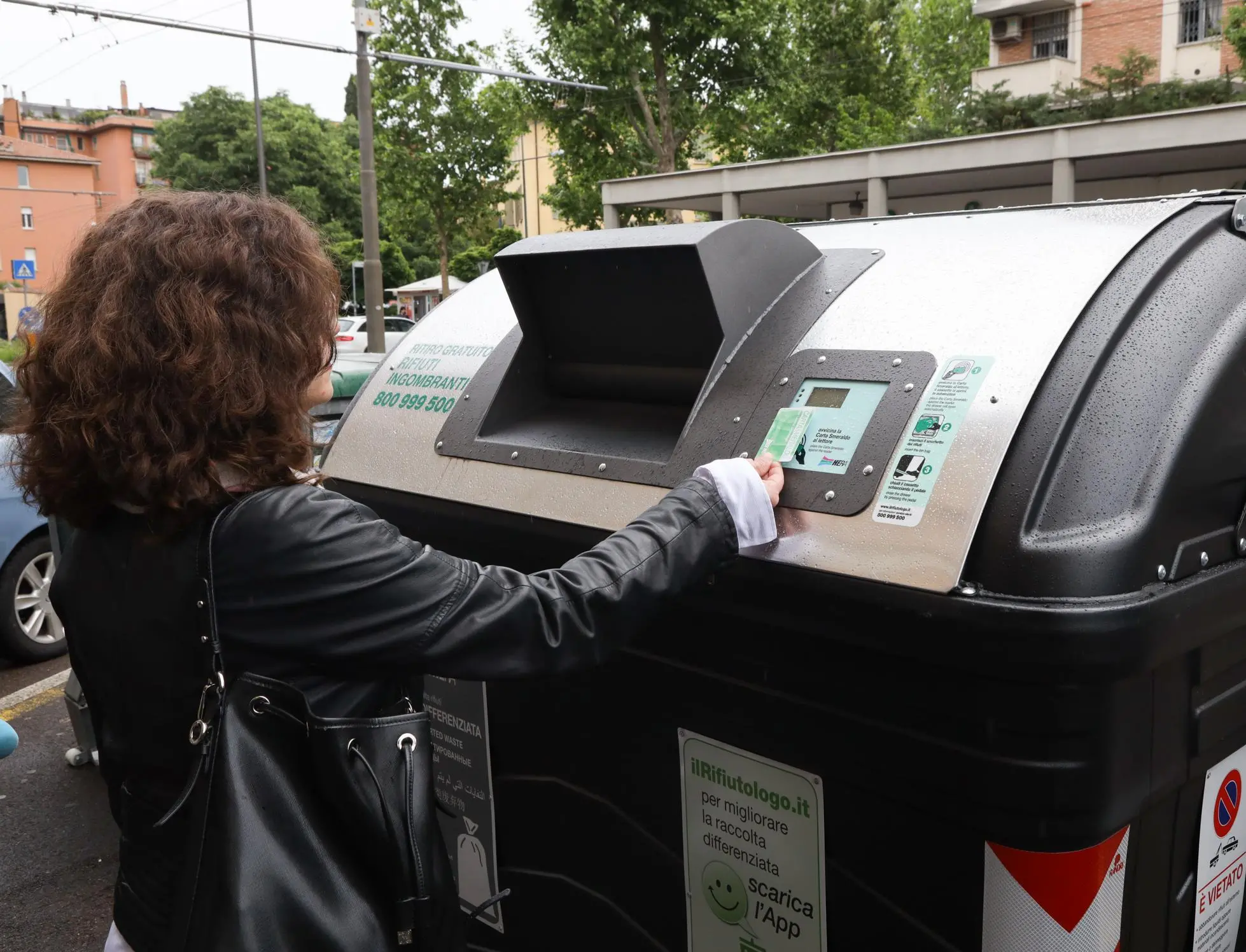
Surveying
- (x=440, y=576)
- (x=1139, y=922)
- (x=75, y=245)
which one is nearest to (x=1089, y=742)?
(x=1139, y=922)

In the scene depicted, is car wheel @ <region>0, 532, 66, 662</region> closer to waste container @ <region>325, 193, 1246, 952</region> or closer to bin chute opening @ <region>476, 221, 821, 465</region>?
bin chute opening @ <region>476, 221, 821, 465</region>

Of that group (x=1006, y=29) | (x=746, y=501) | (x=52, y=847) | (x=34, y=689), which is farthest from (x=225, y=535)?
(x=1006, y=29)

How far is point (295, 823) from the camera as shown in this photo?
50.4 inches

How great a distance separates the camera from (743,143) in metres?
24.2

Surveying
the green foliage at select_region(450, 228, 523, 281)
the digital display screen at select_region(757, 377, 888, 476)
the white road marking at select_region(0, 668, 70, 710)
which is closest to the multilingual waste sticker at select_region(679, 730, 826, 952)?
the digital display screen at select_region(757, 377, 888, 476)

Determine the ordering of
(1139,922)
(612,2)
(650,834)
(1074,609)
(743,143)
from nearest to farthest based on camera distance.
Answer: (1074,609), (1139,922), (650,834), (612,2), (743,143)

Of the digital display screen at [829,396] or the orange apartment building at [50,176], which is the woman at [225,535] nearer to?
the digital display screen at [829,396]

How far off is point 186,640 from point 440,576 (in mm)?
310

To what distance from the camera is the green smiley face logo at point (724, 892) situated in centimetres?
165

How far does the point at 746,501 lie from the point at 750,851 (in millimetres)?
526

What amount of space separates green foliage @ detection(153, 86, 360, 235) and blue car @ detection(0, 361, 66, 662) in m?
39.3

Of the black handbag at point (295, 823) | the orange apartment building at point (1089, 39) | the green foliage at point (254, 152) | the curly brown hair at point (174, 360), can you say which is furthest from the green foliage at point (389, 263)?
the black handbag at point (295, 823)

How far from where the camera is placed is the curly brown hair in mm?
1317

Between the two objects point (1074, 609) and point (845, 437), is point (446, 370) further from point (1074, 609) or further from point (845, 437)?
point (1074, 609)
